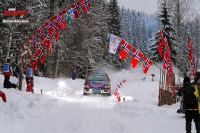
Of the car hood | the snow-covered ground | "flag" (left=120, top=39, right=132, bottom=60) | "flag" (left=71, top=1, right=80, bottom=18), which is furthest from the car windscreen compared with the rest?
the snow-covered ground

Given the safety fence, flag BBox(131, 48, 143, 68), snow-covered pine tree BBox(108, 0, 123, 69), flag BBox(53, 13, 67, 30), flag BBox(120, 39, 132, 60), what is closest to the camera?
the safety fence

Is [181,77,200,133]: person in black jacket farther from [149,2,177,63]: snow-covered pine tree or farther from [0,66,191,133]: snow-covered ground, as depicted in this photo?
[149,2,177,63]: snow-covered pine tree

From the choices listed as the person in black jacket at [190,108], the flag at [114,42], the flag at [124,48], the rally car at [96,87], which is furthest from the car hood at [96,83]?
the person in black jacket at [190,108]

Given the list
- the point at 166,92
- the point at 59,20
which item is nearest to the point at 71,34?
the point at 59,20

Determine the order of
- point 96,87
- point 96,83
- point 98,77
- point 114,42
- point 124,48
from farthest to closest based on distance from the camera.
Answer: point 98,77
point 96,83
point 96,87
point 114,42
point 124,48

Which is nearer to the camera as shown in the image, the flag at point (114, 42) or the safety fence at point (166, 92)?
the safety fence at point (166, 92)

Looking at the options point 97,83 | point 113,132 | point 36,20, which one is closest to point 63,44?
point 36,20

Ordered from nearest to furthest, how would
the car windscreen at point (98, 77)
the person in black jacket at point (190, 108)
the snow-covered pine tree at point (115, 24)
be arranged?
the person in black jacket at point (190, 108) < the car windscreen at point (98, 77) < the snow-covered pine tree at point (115, 24)

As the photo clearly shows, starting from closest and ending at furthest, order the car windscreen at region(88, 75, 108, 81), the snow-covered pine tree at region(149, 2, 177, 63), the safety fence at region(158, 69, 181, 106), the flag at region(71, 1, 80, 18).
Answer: the safety fence at region(158, 69, 181, 106) → the flag at region(71, 1, 80, 18) → the car windscreen at region(88, 75, 108, 81) → the snow-covered pine tree at region(149, 2, 177, 63)

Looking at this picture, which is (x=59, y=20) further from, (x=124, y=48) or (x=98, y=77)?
(x=98, y=77)

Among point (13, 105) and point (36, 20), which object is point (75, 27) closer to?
point (36, 20)

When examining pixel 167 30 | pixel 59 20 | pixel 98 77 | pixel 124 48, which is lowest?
pixel 98 77

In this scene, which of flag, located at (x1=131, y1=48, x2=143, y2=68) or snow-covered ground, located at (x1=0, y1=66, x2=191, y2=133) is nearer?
snow-covered ground, located at (x1=0, y1=66, x2=191, y2=133)

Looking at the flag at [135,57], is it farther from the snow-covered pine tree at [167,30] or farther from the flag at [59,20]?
the snow-covered pine tree at [167,30]
